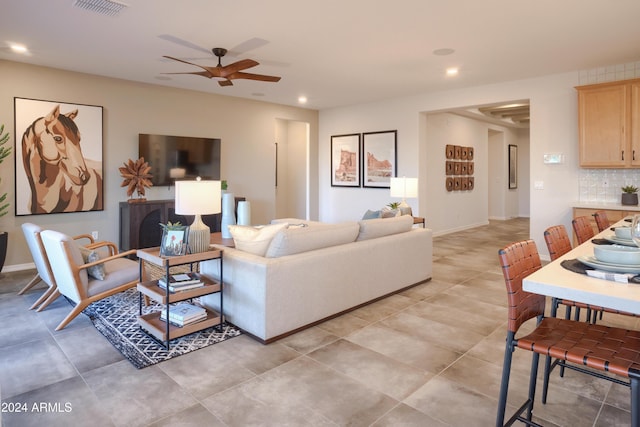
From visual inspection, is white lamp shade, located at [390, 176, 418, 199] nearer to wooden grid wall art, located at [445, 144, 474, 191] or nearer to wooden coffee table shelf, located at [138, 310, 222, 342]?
wooden coffee table shelf, located at [138, 310, 222, 342]

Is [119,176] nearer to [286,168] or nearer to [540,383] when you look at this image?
[286,168]

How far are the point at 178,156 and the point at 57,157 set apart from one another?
5.49 ft

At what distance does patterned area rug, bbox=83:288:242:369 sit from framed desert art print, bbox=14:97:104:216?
239 cm

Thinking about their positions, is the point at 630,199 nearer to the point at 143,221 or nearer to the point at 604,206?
the point at 604,206

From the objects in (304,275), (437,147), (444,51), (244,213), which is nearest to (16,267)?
(244,213)

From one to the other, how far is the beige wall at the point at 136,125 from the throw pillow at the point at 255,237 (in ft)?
12.0

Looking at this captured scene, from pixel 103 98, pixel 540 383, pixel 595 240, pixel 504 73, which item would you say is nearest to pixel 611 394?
pixel 540 383

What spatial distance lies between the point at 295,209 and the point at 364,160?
2252 millimetres

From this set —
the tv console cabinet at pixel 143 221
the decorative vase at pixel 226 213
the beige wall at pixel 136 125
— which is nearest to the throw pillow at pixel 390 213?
the decorative vase at pixel 226 213

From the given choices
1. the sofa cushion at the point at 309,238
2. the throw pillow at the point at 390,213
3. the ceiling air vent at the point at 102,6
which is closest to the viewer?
the sofa cushion at the point at 309,238

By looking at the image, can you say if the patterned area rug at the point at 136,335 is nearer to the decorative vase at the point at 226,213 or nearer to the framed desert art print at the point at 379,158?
the decorative vase at the point at 226,213

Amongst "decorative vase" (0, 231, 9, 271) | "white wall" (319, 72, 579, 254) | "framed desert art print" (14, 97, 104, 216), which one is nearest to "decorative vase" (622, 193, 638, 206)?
"white wall" (319, 72, 579, 254)

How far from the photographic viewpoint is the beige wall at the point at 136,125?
516 centimetres

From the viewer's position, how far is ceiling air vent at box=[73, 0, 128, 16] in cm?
335
